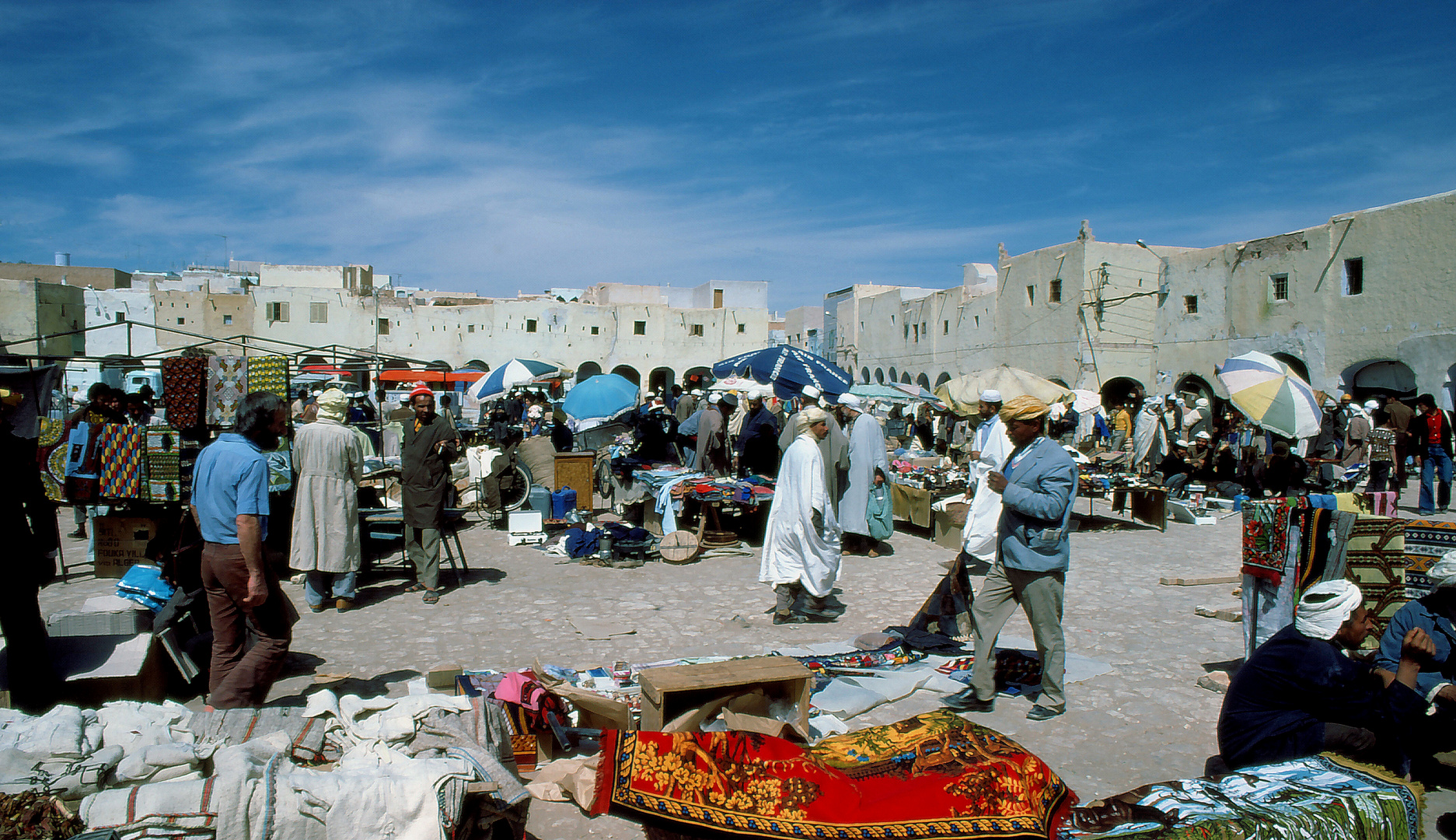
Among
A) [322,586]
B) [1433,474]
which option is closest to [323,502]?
[322,586]

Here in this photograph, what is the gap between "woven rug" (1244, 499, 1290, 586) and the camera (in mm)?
4656

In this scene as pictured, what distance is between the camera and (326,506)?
6.36 m

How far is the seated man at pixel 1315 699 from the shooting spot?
10.7ft

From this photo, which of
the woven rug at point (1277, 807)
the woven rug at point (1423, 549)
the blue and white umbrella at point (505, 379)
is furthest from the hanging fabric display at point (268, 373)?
the blue and white umbrella at point (505, 379)

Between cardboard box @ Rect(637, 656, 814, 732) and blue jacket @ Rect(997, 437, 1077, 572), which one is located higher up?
blue jacket @ Rect(997, 437, 1077, 572)

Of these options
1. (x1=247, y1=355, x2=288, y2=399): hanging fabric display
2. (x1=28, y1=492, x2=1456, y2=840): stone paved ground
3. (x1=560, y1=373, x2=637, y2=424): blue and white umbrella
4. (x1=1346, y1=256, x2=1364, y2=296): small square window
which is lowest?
(x1=28, y1=492, x2=1456, y2=840): stone paved ground

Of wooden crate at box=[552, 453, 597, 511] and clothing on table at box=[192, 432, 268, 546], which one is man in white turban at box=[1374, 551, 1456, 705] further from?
wooden crate at box=[552, 453, 597, 511]

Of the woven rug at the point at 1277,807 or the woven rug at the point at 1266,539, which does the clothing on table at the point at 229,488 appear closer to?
the woven rug at the point at 1277,807

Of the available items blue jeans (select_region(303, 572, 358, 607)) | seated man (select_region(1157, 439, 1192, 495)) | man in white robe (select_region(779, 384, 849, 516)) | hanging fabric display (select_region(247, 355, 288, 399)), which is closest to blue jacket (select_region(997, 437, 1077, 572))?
man in white robe (select_region(779, 384, 849, 516))

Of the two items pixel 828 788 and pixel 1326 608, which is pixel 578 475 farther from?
pixel 1326 608

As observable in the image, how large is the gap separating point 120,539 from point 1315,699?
784 centimetres

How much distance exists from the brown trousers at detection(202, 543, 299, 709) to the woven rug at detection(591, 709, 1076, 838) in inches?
72.3

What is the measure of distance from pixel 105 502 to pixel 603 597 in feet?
13.2

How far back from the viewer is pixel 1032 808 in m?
3.05
